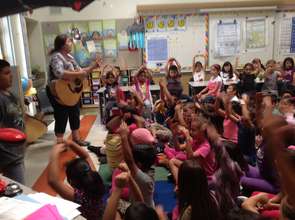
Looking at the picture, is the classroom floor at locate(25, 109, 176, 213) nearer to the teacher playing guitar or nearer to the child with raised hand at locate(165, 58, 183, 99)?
the teacher playing guitar

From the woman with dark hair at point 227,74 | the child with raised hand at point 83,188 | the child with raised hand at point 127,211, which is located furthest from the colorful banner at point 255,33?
the child with raised hand at point 127,211

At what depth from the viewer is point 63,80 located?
3688mm

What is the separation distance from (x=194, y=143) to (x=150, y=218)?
133cm

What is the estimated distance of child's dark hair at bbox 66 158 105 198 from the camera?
1.49 metres

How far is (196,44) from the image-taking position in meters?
7.02

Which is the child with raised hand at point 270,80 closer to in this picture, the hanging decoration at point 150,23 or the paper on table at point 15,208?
the hanging decoration at point 150,23

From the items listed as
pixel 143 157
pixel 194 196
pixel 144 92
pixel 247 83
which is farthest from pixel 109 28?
pixel 194 196

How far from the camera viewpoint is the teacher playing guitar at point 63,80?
143 inches

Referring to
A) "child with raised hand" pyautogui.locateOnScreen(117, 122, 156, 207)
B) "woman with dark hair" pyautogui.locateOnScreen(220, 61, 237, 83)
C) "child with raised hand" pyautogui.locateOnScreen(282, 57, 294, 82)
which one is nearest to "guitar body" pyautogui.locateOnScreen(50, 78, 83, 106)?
"child with raised hand" pyautogui.locateOnScreen(117, 122, 156, 207)

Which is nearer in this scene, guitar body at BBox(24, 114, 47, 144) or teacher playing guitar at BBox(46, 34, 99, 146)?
teacher playing guitar at BBox(46, 34, 99, 146)

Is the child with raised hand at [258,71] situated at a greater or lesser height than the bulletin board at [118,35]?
lesser

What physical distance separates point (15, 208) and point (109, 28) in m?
6.18

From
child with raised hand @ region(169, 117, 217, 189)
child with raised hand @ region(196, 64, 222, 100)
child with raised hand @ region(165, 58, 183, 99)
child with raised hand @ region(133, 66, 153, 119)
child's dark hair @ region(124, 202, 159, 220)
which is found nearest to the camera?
child's dark hair @ region(124, 202, 159, 220)

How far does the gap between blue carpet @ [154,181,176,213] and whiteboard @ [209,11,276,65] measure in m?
4.93
